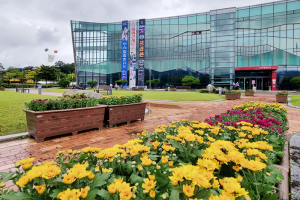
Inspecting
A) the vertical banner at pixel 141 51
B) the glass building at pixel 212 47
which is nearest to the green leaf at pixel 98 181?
the glass building at pixel 212 47

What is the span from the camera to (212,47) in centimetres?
3478

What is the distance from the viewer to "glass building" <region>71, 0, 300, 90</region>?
3219 cm

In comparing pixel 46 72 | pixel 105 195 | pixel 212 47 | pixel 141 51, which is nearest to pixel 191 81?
pixel 212 47

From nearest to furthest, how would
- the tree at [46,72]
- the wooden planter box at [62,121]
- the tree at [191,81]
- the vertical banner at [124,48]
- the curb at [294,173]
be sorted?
the curb at [294,173] → the wooden planter box at [62,121] → the tree at [191,81] → the vertical banner at [124,48] → the tree at [46,72]

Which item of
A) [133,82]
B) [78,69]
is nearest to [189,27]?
[133,82]

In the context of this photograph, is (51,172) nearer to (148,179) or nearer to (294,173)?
(148,179)

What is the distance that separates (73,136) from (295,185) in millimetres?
4657

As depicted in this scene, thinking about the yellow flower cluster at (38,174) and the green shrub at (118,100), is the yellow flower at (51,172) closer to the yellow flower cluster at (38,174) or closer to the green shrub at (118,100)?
the yellow flower cluster at (38,174)

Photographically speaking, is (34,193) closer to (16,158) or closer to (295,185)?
(295,185)

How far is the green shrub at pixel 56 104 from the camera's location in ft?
14.8

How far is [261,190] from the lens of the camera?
129 cm

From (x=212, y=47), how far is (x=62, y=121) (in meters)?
35.0

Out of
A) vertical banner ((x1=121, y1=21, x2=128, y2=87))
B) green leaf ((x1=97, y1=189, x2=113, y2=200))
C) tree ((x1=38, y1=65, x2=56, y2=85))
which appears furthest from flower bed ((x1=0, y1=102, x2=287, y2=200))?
tree ((x1=38, y1=65, x2=56, y2=85))

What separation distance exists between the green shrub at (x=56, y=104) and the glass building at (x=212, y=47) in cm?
3272
